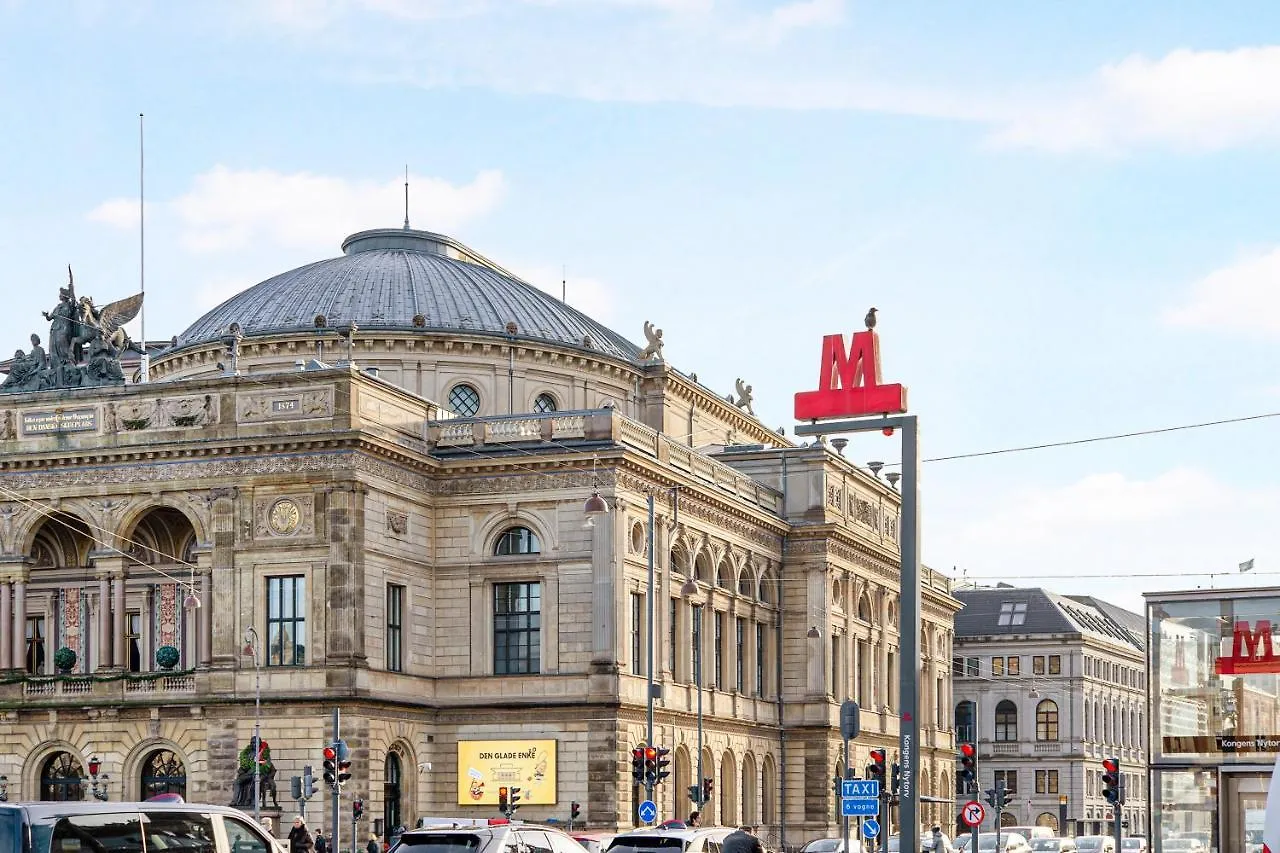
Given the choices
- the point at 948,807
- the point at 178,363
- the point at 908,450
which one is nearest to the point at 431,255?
the point at 178,363

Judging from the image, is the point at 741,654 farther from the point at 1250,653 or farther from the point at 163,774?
the point at 1250,653

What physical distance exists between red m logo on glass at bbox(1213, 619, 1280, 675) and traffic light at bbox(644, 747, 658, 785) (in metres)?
25.6

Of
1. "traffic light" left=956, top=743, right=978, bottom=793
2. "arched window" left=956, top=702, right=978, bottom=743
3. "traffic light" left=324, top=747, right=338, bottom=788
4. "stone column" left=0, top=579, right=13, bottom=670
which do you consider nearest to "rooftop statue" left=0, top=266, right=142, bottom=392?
"stone column" left=0, top=579, right=13, bottom=670

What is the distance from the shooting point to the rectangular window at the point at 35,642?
7619cm

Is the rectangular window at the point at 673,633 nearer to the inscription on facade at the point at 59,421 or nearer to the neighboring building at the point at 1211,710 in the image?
the inscription on facade at the point at 59,421

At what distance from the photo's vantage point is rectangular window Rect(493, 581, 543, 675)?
75.3 metres

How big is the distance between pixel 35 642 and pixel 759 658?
30687 mm

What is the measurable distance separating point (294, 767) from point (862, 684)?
37.4 metres

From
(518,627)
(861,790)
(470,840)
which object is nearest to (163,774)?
(518,627)

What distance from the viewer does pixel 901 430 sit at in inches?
1335

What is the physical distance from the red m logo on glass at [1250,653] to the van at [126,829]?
22.6 meters

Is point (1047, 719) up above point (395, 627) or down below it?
below

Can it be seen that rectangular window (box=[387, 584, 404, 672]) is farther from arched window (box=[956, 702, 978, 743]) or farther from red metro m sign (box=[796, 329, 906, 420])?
arched window (box=[956, 702, 978, 743])

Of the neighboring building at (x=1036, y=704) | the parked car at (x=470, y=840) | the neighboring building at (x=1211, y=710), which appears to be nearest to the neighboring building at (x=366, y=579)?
the neighboring building at (x=1211, y=710)
